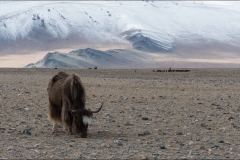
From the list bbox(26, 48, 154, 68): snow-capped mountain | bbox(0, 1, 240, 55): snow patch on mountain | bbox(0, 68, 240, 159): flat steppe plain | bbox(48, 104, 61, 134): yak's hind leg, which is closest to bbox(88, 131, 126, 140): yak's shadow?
bbox(0, 68, 240, 159): flat steppe plain

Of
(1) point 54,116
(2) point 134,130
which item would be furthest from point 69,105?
(2) point 134,130

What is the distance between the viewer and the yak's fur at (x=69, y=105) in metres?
9.51

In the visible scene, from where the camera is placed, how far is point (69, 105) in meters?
9.77

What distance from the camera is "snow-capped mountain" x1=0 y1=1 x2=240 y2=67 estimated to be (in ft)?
371

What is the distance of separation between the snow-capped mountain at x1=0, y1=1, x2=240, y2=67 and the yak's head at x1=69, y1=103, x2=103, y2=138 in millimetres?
100416

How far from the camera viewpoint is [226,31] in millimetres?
123938

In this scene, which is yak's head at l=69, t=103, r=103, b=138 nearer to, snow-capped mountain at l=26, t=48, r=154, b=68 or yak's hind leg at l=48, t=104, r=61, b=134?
yak's hind leg at l=48, t=104, r=61, b=134

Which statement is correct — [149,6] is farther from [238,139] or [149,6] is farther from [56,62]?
[238,139]

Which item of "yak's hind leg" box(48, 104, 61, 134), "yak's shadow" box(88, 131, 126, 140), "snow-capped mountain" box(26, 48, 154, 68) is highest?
"snow-capped mountain" box(26, 48, 154, 68)

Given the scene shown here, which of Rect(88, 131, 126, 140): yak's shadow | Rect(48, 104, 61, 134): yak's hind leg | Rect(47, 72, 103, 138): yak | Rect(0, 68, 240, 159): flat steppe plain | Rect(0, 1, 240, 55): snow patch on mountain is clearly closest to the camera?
Rect(0, 68, 240, 159): flat steppe plain

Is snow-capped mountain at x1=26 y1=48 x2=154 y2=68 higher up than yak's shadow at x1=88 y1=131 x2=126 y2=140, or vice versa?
snow-capped mountain at x1=26 y1=48 x2=154 y2=68

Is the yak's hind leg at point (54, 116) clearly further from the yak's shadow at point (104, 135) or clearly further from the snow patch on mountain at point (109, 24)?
the snow patch on mountain at point (109, 24)

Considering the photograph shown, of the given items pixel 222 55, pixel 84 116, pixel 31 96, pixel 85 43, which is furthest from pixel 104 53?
pixel 84 116

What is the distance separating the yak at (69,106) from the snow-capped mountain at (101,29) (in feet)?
326
